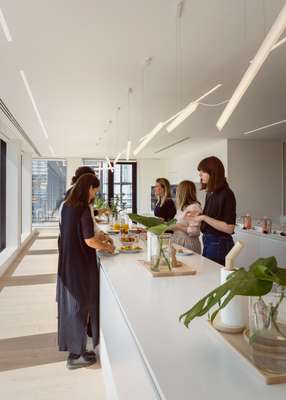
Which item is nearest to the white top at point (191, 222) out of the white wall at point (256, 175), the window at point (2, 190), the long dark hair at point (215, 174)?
the long dark hair at point (215, 174)

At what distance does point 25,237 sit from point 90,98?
6.02m

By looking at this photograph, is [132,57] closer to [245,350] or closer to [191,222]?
[191,222]

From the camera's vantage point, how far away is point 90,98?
14.8 ft

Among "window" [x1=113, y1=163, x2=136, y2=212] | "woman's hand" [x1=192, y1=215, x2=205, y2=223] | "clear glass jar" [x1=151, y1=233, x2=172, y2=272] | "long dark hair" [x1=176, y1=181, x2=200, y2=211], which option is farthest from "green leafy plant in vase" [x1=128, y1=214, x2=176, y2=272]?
"window" [x1=113, y1=163, x2=136, y2=212]

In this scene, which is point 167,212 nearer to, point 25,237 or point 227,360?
point 227,360

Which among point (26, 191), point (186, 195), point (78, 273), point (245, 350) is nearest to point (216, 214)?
point (186, 195)

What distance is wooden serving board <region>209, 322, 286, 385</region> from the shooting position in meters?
0.87

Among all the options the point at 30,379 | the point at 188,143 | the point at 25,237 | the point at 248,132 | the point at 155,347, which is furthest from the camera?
the point at 25,237

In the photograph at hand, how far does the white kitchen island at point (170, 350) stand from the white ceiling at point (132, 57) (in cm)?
185

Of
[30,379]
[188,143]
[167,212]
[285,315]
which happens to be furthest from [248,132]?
[285,315]

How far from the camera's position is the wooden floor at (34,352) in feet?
7.97

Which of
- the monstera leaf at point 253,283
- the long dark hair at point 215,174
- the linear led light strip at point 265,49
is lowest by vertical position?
the monstera leaf at point 253,283

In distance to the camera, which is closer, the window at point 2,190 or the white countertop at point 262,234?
the white countertop at point 262,234

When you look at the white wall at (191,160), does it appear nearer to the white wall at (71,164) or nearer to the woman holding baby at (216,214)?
the white wall at (71,164)
